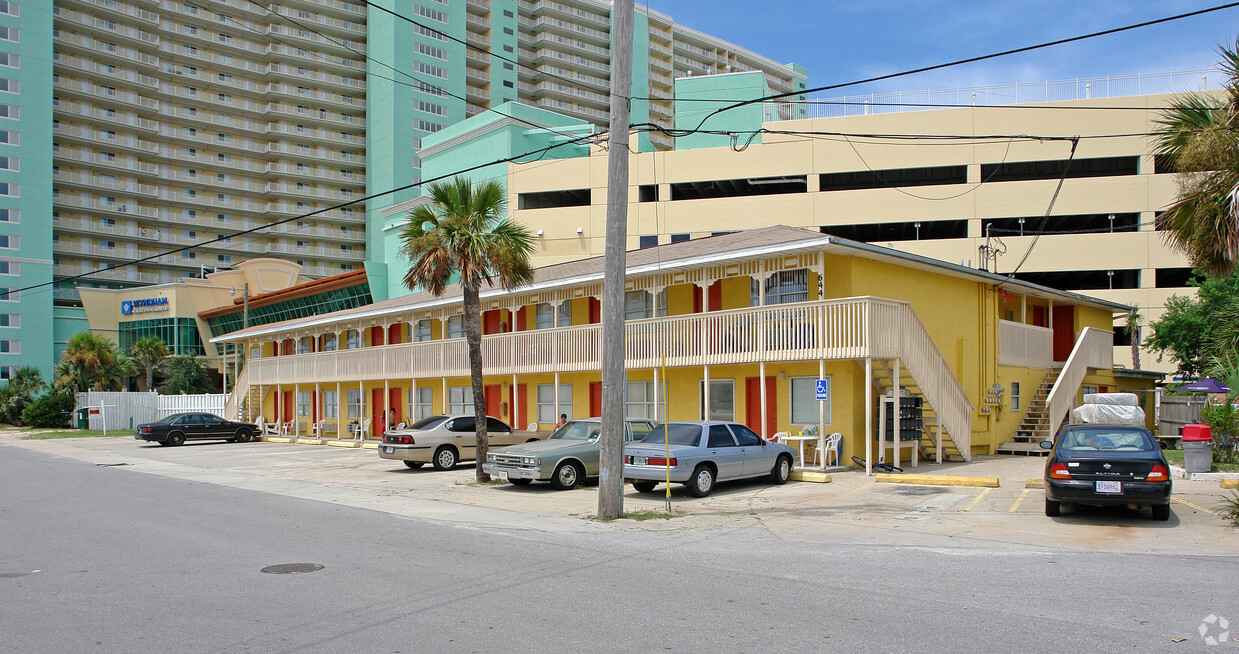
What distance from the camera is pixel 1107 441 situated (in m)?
12.9

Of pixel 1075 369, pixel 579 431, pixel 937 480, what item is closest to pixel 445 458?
pixel 579 431

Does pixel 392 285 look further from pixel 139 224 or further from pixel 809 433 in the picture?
pixel 809 433

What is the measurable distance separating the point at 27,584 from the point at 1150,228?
52.7 meters

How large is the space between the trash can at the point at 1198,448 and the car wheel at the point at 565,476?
471 inches

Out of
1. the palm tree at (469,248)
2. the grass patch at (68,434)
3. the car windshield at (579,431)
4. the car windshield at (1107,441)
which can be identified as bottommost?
the grass patch at (68,434)

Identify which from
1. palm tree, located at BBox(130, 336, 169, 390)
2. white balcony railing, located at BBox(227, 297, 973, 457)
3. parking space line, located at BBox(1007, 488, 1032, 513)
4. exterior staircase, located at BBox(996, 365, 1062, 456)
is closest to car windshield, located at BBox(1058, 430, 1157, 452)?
parking space line, located at BBox(1007, 488, 1032, 513)

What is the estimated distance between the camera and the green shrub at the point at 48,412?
51438 mm

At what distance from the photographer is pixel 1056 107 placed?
161 feet

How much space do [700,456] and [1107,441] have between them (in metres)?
6.61

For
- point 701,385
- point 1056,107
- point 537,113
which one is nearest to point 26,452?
point 701,385

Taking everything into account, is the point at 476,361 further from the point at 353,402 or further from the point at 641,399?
the point at 353,402

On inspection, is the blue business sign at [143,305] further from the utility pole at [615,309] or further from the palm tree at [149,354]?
the utility pole at [615,309]

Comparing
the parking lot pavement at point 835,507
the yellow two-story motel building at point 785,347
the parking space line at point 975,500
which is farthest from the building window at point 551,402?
the parking space line at point 975,500

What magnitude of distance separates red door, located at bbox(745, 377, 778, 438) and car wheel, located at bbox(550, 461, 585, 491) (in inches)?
230
